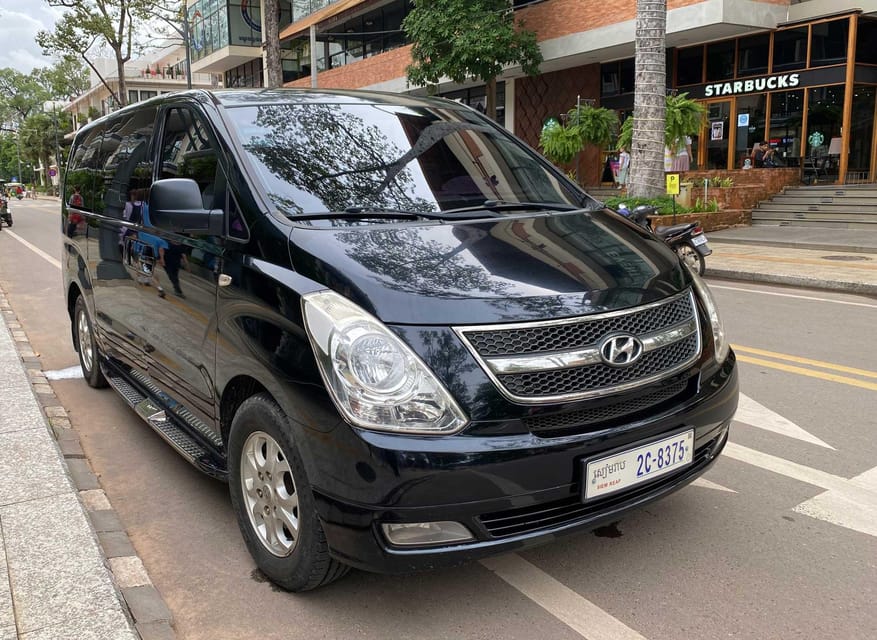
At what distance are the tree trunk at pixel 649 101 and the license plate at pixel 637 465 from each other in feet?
41.2

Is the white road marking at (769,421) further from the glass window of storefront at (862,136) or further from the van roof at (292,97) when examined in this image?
the glass window of storefront at (862,136)

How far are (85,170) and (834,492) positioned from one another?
5.04 m

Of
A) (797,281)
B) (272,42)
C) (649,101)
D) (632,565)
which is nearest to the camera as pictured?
(632,565)

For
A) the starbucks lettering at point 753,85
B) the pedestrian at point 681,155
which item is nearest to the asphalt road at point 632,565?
the pedestrian at point 681,155

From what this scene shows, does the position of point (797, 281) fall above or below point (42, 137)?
below

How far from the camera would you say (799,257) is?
41.8ft

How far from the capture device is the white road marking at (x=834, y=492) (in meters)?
3.39

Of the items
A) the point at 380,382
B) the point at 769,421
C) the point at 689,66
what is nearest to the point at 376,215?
the point at 380,382

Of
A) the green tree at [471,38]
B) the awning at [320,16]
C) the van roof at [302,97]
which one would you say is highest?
the awning at [320,16]

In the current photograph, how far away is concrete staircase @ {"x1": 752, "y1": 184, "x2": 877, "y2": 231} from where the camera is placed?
672 inches

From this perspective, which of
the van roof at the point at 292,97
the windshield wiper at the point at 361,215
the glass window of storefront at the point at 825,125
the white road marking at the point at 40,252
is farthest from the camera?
the glass window of storefront at the point at 825,125

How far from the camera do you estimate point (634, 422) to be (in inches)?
105

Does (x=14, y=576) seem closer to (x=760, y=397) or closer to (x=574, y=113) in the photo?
(x=760, y=397)

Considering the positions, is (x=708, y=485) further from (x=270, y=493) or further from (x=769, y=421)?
(x=270, y=493)
